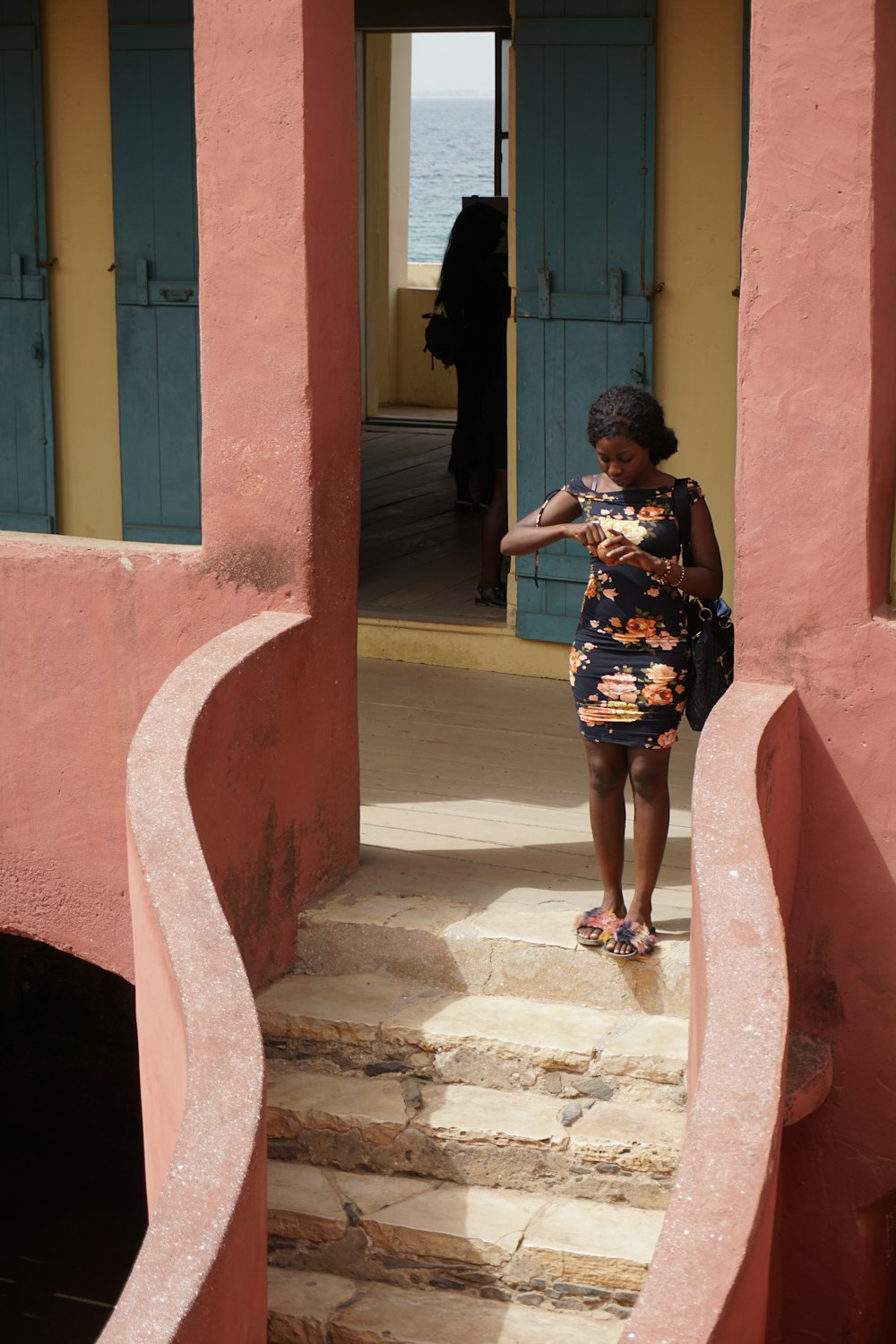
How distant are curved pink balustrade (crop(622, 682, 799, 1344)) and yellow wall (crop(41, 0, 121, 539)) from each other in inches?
173

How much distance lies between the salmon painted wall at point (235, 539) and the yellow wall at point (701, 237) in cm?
210

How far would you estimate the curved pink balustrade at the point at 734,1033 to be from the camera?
3.16m

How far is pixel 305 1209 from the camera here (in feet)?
14.9

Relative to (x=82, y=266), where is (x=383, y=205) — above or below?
above

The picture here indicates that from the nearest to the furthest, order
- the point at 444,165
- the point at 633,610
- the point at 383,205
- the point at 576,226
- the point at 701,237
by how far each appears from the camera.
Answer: the point at 633,610 < the point at 701,237 < the point at 576,226 < the point at 383,205 < the point at 444,165

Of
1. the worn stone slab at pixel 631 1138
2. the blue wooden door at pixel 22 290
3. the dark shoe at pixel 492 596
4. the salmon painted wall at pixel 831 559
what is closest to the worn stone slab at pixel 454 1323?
the worn stone slab at pixel 631 1138

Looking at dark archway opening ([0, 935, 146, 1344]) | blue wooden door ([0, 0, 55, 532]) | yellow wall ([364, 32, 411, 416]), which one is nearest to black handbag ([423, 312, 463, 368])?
blue wooden door ([0, 0, 55, 532])

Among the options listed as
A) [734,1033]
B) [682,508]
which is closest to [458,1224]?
[734,1033]

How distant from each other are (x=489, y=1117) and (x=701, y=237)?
151 inches

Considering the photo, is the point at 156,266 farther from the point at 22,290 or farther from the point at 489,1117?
the point at 489,1117

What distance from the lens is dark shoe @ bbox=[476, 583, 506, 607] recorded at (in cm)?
807

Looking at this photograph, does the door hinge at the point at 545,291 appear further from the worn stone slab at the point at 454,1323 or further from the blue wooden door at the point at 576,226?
the worn stone slab at the point at 454,1323

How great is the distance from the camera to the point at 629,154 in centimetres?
703

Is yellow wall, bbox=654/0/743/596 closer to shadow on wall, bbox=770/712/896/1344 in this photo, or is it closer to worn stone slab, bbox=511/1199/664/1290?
shadow on wall, bbox=770/712/896/1344
